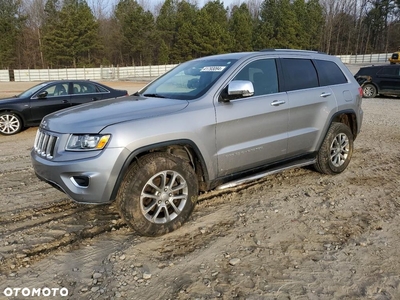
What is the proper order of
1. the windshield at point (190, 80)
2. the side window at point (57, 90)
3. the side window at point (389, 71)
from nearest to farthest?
the windshield at point (190, 80), the side window at point (57, 90), the side window at point (389, 71)

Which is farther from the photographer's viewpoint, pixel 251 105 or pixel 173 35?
pixel 173 35

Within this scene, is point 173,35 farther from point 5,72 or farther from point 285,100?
point 285,100

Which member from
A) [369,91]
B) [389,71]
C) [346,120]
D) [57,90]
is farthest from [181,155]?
[369,91]

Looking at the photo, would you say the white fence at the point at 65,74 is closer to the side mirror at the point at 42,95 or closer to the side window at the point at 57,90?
the side window at the point at 57,90

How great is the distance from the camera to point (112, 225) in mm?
3865

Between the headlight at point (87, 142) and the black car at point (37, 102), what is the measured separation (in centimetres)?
679

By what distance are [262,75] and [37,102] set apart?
23.2 feet

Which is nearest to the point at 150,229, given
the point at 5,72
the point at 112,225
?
the point at 112,225

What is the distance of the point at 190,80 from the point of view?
14.2ft

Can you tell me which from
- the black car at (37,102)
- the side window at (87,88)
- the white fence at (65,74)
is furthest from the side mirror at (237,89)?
the white fence at (65,74)

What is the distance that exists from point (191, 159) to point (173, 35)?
6212 centimetres

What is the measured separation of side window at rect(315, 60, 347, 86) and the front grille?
3.63 meters

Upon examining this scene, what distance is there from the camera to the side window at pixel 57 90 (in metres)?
9.60

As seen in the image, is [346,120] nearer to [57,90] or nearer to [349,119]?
[349,119]
